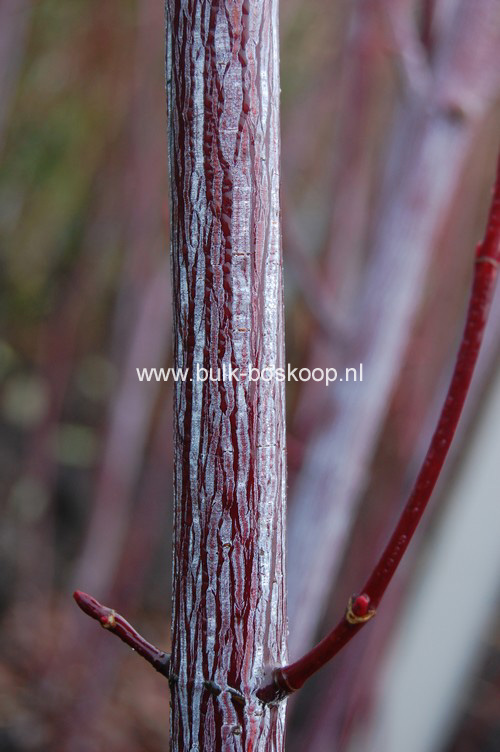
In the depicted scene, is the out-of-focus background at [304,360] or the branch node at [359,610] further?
the out-of-focus background at [304,360]

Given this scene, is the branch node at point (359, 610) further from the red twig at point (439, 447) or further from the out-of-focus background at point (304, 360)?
the out-of-focus background at point (304, 360)

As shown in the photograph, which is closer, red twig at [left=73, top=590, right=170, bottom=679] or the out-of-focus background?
red twig at [left=73, top=590, right=170, bottom=679]

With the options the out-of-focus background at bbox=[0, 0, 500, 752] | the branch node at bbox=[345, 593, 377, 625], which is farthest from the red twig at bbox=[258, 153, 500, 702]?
the out-of-focus background at bbox=[0, 0, 500, 752]

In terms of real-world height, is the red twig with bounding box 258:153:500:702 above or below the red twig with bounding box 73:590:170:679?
above

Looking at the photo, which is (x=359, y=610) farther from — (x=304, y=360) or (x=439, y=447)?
(x=304, y=360)

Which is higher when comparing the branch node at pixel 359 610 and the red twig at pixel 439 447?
the red twig at pixel 439 447

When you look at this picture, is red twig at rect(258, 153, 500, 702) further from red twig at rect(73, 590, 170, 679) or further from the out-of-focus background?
the out-of-focus background

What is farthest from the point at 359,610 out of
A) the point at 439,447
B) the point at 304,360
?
the point at 304,360

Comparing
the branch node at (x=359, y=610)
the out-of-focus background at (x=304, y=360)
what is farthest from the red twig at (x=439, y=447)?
the out-of-focus background at (x=304, y=360)
